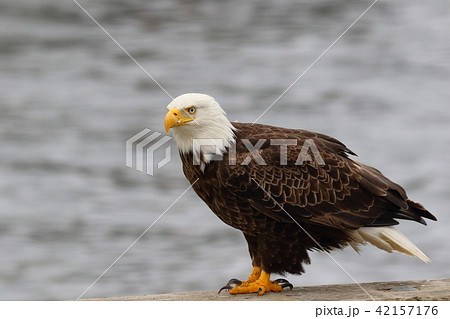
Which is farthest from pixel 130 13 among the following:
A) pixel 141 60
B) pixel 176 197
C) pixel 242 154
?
pixel 242 154

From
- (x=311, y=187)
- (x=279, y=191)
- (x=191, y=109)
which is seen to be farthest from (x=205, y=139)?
(x=311, y=187)

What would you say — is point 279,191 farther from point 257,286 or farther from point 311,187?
point 257,286

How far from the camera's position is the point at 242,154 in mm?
6078

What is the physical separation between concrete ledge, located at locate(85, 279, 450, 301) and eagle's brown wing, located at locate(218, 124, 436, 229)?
470 millimetres

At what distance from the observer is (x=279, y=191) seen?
6137 millimetres

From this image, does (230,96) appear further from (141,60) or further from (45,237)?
(45,237)

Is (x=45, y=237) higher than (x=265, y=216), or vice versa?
(x=45, y=237)

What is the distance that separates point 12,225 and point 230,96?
517 cm

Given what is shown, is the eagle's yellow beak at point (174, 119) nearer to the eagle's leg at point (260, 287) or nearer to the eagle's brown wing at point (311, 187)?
the eagle's brown wing at point (311, 187)

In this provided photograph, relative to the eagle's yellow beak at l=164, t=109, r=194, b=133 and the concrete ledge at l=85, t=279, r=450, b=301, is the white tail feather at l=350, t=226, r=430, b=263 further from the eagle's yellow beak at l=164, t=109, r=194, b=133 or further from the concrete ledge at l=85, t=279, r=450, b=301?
the eagle's yellow beak at l=164, t=109, r=194, b=133

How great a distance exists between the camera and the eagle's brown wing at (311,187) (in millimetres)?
6031

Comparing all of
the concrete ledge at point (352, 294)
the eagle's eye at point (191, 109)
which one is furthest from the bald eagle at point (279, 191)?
the concrete ledge at point (352, 294)

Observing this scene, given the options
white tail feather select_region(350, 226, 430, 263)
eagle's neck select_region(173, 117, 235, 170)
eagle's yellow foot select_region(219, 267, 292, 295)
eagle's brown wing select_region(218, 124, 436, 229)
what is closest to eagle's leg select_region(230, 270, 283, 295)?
eagle's yellow foot select_region(219, 267, 292, 295)
